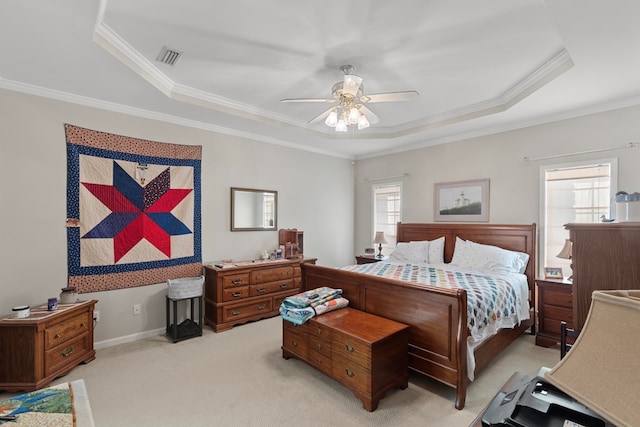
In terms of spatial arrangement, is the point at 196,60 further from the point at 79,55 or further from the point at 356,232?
the point at 356,232

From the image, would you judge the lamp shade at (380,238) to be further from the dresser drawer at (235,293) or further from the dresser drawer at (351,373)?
the dresser drawer at (351,373)

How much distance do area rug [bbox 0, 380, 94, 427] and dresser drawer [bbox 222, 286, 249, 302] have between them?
2.36 meters

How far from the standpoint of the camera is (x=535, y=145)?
3.81 metres

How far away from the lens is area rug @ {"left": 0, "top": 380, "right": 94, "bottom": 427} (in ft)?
3.76

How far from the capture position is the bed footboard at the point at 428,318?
224 centimetres

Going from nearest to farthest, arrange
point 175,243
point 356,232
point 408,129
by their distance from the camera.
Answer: point 175,243
point 408,129
point 356,232

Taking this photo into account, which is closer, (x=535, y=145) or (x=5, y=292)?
(x=5, y=292)

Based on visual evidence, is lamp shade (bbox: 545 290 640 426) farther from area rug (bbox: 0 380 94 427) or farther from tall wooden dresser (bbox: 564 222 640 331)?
area rug (bbox: 0 380 94 427)

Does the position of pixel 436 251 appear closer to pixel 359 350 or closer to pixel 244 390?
pixel 359 350

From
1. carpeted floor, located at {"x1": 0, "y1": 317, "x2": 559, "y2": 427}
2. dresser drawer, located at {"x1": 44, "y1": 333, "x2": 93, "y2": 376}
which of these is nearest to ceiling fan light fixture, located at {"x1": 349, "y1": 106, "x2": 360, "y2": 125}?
carpeted floor, located at {"x1": 0, "y1": 317, "x2": 559, "y2": 427}

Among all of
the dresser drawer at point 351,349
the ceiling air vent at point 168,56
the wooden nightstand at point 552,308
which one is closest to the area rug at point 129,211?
the ceiling air vent at point 168,56

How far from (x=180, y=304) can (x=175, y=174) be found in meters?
1.66

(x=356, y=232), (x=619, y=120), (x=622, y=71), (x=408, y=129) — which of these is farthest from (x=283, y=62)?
(x=356, y=232)

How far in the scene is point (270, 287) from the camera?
4215mm
